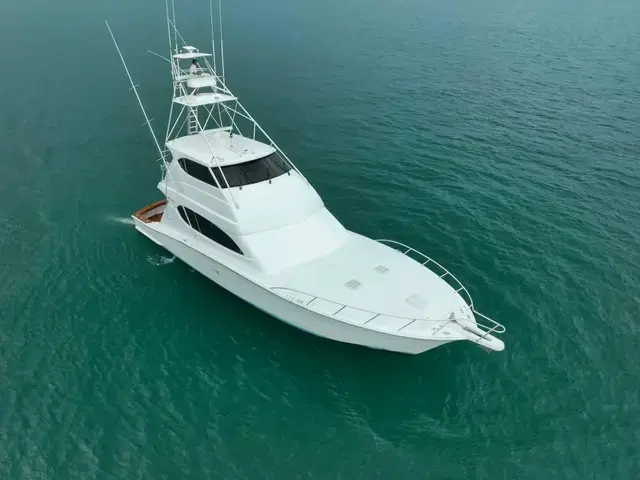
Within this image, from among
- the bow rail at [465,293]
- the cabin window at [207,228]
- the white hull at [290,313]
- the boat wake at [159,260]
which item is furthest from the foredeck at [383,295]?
the boat wake at [159,260]

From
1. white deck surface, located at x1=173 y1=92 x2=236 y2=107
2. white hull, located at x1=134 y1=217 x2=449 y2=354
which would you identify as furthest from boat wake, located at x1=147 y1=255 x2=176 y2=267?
white deck surface, located at x1=173 y1=92 x2=236 y2=107

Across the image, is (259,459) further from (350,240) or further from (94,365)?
(350,240)

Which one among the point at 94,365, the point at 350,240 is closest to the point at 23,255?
the point at 94,365

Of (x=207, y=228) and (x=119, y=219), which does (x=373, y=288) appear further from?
(x=119, y=219)

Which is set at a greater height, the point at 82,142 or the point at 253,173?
the point at 253,173

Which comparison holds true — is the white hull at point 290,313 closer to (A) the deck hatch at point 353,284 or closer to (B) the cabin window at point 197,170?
(A) the deck hatch at point 353,284

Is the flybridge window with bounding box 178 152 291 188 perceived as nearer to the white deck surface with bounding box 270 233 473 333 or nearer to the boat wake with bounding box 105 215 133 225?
the white deck surface with bounding box 270 233 473 333

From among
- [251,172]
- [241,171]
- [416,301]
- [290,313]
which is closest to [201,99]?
[241,171]
